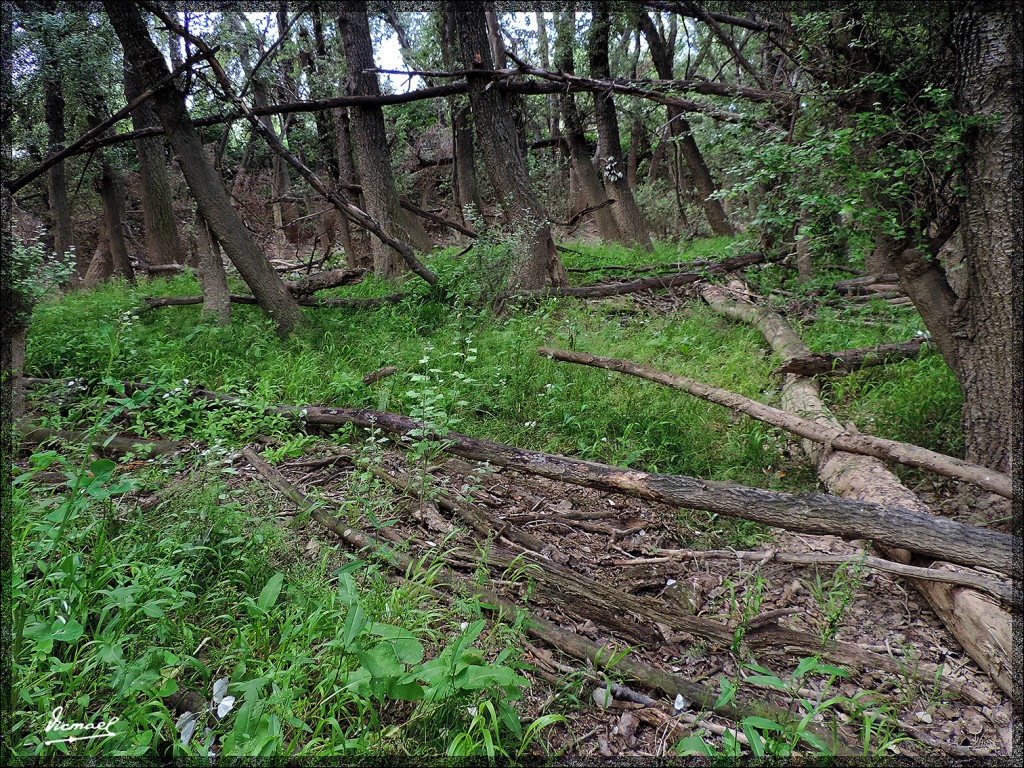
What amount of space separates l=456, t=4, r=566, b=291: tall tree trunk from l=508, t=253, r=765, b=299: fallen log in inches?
10.6

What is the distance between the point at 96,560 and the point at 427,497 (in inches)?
63.9

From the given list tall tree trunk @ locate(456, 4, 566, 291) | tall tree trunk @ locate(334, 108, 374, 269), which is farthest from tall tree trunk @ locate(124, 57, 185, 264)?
tall tree trunk @ locate(456, 4, 566, 291)

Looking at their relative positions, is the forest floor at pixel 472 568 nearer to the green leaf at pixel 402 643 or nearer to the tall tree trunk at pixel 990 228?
the green leaf at pixel 402 643

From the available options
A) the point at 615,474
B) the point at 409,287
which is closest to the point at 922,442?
the point at 615,474

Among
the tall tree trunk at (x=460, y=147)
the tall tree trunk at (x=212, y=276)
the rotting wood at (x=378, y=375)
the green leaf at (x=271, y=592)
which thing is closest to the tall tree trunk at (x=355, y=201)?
the tall tree trunk at (x=460, y=147)

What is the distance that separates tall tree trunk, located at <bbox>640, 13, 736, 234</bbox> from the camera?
34.2 ft

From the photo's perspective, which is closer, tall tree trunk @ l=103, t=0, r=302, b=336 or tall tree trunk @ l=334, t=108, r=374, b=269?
tall tree trunk @ l=103, t=0, r=302, b=336

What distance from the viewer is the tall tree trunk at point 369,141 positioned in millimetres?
8578

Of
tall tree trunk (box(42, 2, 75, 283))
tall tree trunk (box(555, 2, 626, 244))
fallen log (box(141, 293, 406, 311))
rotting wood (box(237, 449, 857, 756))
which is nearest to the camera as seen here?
rotting wood (box(237, 449, 857, 756))

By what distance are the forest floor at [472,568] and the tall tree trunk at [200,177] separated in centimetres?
114

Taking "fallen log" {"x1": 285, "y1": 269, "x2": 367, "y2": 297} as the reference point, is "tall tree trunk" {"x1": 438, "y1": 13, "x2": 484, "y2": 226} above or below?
above

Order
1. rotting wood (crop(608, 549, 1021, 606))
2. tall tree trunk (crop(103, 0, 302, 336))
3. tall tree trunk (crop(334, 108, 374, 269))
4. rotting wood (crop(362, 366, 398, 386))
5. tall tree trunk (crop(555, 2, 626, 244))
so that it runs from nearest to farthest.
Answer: rotting wood (crop(608, 549, 1021, 606))
rotting wood (crop(362, 366, 398, 386))
tall tree trunk (crop(103, 0, 302, 336))
tall tree trunk (crop(334, 108, 374, 269))
tall tree trunk (crop(555, 2, 626, 244))

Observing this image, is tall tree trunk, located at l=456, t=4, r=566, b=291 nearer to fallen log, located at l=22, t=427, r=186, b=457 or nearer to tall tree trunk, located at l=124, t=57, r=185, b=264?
fallen log, located at l=22, t=427, r=186, b=457

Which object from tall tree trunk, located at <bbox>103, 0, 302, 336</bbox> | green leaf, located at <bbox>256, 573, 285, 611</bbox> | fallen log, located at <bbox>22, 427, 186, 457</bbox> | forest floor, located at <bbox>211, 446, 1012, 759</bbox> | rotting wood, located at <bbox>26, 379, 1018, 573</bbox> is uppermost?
tall tree trunk, located at <bbox>103, 0, 302, 336</bbox>
